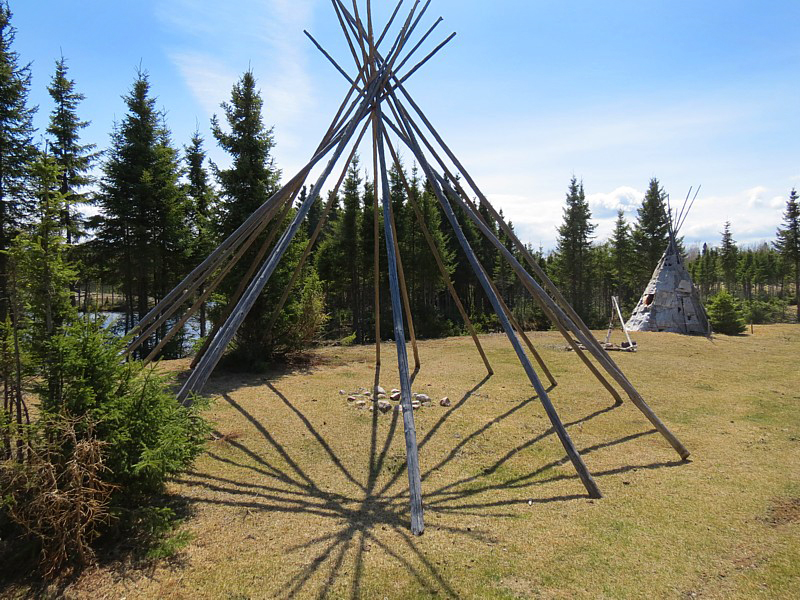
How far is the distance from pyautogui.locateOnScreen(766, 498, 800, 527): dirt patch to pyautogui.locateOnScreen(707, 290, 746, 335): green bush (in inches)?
705

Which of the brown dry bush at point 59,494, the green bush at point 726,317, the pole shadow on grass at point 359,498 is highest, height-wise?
the green bush at point 726,317

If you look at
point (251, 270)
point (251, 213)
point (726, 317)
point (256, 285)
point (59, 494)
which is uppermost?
point (251, 213)

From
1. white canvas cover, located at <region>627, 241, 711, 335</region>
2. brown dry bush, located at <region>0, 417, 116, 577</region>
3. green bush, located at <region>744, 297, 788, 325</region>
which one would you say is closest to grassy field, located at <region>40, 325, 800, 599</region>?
brown dry bush, located at <region>0, 417, 116, 577</region>

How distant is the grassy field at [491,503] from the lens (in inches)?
120

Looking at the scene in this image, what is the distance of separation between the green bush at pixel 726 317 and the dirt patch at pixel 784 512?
1792 centimetres

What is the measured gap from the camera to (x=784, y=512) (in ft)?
12.9

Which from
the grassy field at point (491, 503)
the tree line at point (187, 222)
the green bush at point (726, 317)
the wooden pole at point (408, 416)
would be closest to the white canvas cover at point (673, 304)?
the green bush at point (726, 317)

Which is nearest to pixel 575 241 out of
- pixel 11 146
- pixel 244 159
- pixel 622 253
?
A: pixel 622 253

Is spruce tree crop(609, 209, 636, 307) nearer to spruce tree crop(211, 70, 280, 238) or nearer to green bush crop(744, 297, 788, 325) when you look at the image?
green bush crop(744, 297, 788, 325)

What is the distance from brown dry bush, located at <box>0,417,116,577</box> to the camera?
2.98 meters

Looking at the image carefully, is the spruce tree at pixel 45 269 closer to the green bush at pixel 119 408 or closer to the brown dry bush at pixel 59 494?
the green bush at pixel 119 408

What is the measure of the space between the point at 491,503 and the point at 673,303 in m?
18.1

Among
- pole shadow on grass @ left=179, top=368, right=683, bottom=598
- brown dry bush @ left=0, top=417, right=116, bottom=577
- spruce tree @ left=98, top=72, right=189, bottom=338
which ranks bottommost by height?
pole shadow on grass @ left=179, top=368, right=683, bottom=598

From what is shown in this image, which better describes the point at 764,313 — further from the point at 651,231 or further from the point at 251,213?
the point at 251,213
